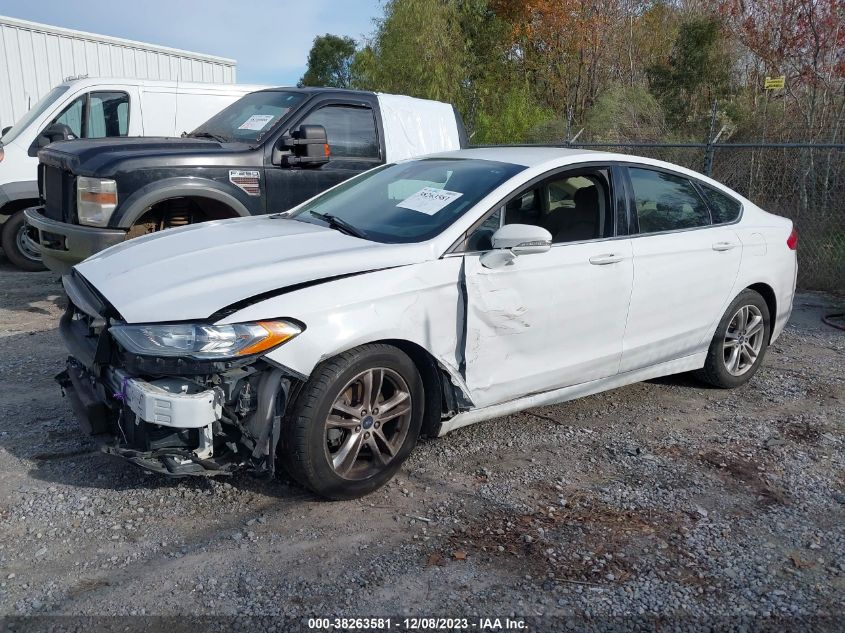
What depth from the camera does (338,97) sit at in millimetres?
7035

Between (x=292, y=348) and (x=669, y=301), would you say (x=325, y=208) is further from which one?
(x=669, y=301)

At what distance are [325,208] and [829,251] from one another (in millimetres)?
7259

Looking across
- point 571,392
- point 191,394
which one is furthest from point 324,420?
point 571,392

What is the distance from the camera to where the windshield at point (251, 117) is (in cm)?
674

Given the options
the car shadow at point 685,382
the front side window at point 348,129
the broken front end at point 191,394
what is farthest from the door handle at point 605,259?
the front side window at point 348,129

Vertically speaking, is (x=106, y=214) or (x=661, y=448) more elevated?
(x=106, y=214)

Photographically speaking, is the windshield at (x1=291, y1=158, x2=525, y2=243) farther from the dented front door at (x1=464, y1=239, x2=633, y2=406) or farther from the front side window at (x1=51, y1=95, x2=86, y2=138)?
the front side window at (x1=51, y1=95, x2=86, y2=138)

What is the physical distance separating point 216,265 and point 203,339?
0.51m

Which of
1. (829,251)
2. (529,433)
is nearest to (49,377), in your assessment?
(529,433)

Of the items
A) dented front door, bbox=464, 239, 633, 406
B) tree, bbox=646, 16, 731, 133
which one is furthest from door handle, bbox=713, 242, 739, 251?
tree, bbox=646, 16, 731, 133

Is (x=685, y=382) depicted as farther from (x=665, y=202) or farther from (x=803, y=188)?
(x=803, y=188)

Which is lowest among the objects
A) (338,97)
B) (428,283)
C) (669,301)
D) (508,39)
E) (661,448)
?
(661,448)

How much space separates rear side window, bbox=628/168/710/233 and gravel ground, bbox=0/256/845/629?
4.10ft

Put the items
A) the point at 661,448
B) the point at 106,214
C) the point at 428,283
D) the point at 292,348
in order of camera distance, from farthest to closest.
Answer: the point at 106,214, the point at 661,448, the point at 428,283, the point at 292,348
